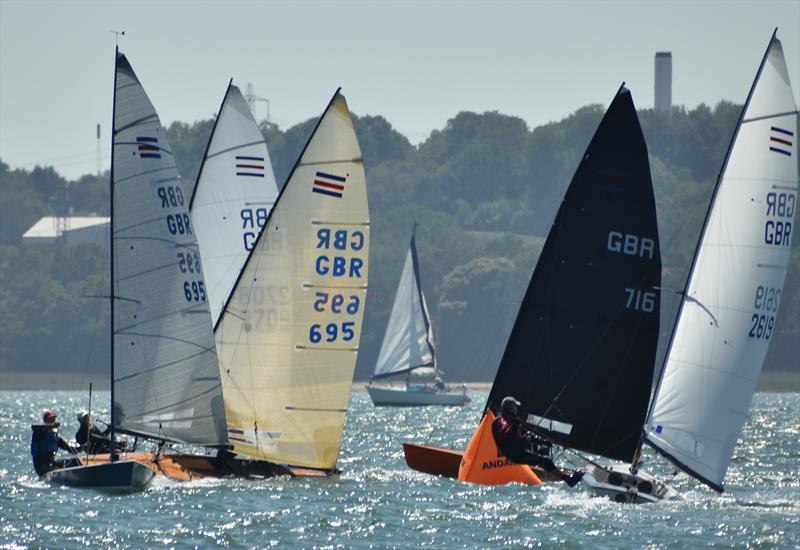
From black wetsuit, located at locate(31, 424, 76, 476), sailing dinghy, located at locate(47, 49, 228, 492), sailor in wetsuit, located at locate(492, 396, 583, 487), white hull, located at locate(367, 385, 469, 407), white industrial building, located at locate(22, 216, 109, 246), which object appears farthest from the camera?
white industrial building, located at locate(22, 216, 109, 246)

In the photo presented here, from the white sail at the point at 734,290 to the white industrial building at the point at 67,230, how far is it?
122981mm

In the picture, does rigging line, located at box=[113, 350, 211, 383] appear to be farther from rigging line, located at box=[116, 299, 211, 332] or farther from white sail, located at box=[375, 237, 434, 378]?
white sail, located at box=[375, 237, 434, 378]

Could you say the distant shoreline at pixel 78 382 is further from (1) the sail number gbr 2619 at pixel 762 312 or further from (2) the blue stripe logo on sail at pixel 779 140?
(2) the blue stripe logo on sail at pixel 779 140

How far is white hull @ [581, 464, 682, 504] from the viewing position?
83.0 feet

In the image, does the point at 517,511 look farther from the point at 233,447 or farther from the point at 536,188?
the point at 536,188

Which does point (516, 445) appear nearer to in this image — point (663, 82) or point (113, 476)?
point (113, 476)

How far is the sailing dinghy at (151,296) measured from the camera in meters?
26.4

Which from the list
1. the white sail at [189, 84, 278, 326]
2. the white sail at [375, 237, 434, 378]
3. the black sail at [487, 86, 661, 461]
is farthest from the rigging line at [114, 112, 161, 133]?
the white sail at [375, 237, 434, 378]

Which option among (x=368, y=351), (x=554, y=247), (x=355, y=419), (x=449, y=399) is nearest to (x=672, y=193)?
(x=368, y=351)

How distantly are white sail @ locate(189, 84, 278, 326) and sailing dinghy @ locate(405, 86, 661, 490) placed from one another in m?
6.70

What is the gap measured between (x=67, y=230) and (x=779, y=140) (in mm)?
132430

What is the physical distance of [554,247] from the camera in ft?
91.1

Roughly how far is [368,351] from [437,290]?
387 inches

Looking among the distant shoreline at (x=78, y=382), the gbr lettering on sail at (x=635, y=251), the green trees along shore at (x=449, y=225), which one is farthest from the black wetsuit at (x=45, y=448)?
the distant shoreline at (x=78, y=382)
